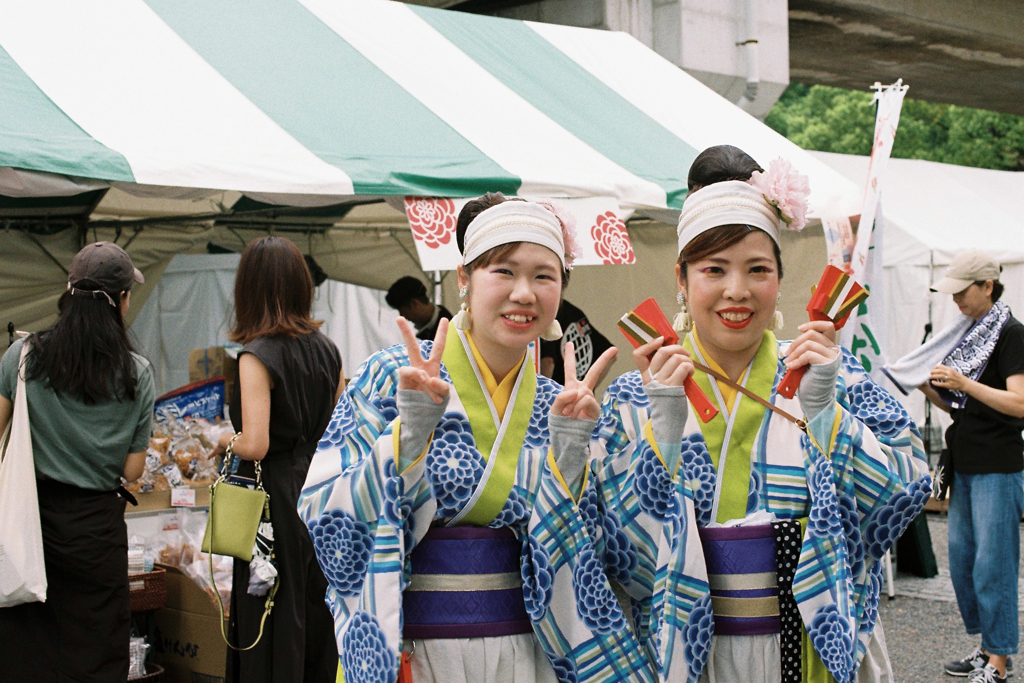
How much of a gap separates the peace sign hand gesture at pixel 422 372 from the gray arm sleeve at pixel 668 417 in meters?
0.38

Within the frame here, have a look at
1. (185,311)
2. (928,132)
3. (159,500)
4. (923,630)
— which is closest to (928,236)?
(923,630)

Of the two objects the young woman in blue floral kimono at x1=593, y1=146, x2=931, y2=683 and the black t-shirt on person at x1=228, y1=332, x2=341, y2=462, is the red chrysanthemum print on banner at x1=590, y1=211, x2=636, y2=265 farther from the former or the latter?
the young woman in blue floral kimono at x1=593, y1=146, x2=931, y2=683

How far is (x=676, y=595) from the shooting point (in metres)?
1.88

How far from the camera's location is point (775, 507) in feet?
6.40

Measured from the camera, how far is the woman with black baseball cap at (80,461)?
10.9 ft

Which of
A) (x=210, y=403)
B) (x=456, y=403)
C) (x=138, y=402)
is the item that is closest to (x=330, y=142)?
(x=138, y=402)

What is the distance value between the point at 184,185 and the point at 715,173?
1.97 metres

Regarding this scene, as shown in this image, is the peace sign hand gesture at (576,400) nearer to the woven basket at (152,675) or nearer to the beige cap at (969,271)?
the woven basket at (152,675)

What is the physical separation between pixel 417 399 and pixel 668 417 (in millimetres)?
461

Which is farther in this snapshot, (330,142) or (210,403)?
(210,403)

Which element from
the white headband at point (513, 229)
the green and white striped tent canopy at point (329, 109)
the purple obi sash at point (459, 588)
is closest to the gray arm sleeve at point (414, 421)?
the purple obi sash at point (459, 588)

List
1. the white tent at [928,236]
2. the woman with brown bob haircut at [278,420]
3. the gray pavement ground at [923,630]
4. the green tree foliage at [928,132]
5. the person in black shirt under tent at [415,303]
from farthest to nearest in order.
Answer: the green tree foliage at [928,132] < the white tent at [928,236] < the person in black shirt under tent at [415,303] < the gray pavement ground at [923,630] < the woman with brown bob haircut at [278,420]

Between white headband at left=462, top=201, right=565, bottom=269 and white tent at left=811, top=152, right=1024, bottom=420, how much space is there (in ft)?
24.2

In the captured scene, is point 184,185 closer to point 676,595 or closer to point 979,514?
point 676,595
